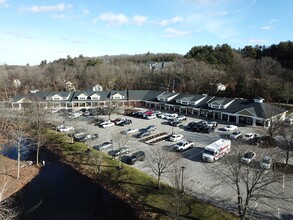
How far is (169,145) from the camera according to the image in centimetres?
3647

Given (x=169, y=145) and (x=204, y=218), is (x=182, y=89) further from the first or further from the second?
(x=204, y=218)

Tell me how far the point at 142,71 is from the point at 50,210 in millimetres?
70610

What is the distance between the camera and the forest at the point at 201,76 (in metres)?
62.7

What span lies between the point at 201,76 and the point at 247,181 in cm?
5415

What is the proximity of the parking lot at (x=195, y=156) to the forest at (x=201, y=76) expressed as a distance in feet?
71.1

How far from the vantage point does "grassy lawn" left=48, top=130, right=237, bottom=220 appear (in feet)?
69.8

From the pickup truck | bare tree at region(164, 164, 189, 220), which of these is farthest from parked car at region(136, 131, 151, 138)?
bare tree at region(164, 164, 189, 220)

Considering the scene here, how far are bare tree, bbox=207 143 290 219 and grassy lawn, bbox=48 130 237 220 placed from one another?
2.68 metres

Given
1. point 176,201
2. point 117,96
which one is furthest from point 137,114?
point 176,201

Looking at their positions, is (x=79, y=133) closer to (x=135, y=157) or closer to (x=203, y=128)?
(x=135, y=157)

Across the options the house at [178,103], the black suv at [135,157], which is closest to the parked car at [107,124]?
the house at [178,103]

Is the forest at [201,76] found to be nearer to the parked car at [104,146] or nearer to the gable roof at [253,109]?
the gable roof at [253,109]

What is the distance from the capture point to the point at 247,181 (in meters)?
19.0

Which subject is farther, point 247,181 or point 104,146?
point 104,146
